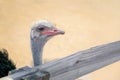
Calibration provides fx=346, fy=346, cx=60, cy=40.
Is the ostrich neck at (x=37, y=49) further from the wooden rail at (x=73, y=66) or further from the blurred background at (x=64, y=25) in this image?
the blurred background at (x=64, y=25)

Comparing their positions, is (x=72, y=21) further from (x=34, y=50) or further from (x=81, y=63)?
(x=81, y=63)

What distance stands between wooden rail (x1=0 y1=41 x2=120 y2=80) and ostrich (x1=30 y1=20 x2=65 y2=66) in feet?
0.62

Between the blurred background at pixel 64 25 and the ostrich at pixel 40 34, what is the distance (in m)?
1.07

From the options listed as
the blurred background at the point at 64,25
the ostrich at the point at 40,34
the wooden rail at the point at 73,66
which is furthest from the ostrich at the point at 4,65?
the blurred background at the point at 64,25

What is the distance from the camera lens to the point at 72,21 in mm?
2783

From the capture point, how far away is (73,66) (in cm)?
102

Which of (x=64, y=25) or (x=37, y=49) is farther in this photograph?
(x=64, y=25)

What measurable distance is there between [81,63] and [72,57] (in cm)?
4

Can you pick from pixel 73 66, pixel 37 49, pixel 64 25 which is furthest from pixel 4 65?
pixel 64 25

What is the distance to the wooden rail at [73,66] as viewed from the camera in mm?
836

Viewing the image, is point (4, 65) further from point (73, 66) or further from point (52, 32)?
point (73, 66)

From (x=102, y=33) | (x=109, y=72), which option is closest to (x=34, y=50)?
(x=109, y=72)

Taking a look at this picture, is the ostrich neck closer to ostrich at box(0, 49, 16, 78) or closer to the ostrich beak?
the ostrich beak

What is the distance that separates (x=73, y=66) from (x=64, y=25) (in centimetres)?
174
